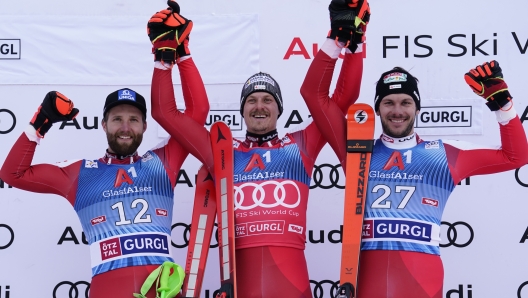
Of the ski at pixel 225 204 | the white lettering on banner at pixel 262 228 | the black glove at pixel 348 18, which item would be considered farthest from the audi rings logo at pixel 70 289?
the black glove at pixel 348 18

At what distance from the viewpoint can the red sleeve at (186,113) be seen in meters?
4.97

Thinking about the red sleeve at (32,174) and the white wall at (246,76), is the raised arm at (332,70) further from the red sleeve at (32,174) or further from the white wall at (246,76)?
the red sleeve at (32,174)

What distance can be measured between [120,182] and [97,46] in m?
1.48

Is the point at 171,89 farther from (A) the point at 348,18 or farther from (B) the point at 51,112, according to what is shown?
(A) the point at 348,18

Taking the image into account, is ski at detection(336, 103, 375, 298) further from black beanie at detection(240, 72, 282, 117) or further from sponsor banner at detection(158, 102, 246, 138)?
sponsor banner at detection(158, 102, 246, 138)

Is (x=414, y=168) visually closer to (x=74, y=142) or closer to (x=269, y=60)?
(x=269, y=60)

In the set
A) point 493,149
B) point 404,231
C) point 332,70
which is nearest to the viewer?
point 404,231

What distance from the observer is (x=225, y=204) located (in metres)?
4.75

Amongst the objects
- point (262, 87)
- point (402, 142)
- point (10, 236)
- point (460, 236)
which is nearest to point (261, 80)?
point (262, 87)

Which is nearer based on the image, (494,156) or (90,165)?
(494,156)

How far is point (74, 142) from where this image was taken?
5.94 m

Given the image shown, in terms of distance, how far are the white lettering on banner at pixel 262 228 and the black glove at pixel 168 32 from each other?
1.08 metres

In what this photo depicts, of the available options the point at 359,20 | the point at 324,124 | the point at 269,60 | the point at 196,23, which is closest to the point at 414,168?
the point at 324,124

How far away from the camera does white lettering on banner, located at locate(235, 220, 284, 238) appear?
4.70 metres
